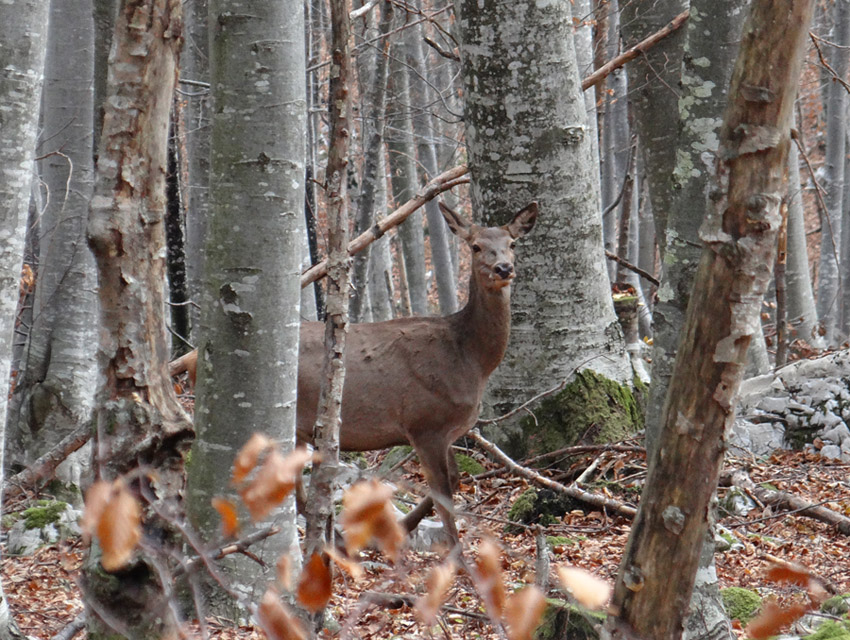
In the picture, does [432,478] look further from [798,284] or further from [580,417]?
[798,284]

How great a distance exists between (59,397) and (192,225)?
4.67 metres

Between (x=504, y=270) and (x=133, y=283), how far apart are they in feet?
12.6

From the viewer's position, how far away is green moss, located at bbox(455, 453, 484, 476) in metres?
8.05

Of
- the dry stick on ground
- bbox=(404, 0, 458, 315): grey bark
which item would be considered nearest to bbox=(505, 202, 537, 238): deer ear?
the dry stick on ground

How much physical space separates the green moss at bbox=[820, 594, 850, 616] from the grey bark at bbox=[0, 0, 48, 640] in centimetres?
397

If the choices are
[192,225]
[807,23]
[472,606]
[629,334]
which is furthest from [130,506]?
[192,225]

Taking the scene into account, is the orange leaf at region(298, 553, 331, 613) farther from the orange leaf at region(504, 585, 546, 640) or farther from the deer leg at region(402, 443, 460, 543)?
the deer leg at region(402, 443, 460, 543)

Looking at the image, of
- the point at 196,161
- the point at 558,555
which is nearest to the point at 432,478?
the point at 558,555

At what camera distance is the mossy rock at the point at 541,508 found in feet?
→ 22.7

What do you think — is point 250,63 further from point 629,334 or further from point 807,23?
point 629,334

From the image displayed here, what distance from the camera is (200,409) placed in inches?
181

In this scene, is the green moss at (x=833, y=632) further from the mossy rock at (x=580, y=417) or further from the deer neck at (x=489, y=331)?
the mossy rock at (x=580, y=417)

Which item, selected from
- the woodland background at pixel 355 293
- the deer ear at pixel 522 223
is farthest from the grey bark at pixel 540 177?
the deer ear at pixel 522 223

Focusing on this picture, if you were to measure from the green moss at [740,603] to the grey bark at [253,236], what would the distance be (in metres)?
2.38
